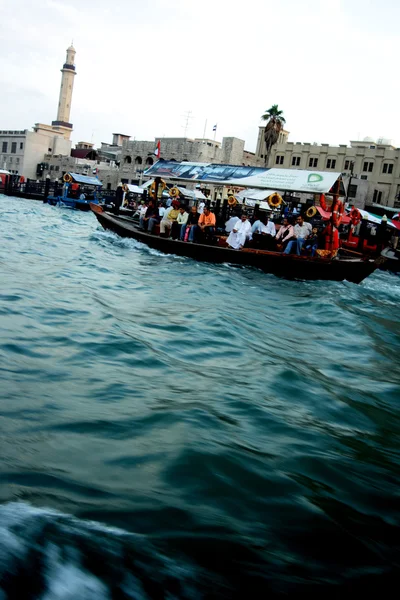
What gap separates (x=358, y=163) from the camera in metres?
49.9

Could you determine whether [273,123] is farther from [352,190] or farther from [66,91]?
[66,91]

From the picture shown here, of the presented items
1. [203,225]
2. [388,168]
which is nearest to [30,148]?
[388,168]

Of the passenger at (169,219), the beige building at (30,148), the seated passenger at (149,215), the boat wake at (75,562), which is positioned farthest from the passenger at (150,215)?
the beige building at (30,148)

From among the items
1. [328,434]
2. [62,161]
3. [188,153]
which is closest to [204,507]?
[328,434]

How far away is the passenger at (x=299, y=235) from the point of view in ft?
48.3

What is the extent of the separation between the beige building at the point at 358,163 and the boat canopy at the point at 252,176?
30.0m

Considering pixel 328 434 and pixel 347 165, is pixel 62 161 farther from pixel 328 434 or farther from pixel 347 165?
pixel 328 434

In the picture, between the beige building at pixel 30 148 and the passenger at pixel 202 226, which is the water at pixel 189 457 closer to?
the passenger at pixel 202 226

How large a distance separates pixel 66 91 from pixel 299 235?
87362mm

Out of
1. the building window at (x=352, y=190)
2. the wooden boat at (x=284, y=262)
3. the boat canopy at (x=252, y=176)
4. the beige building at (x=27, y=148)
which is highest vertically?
the beige building at (x=27, y=148)

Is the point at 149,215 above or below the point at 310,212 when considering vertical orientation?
below

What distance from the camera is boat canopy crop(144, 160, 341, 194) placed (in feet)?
46.7

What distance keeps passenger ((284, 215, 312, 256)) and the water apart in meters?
6.80

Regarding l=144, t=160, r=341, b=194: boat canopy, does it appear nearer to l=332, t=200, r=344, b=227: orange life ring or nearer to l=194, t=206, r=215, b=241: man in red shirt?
l=332, t=200, r=344, b=227: orange life ring
